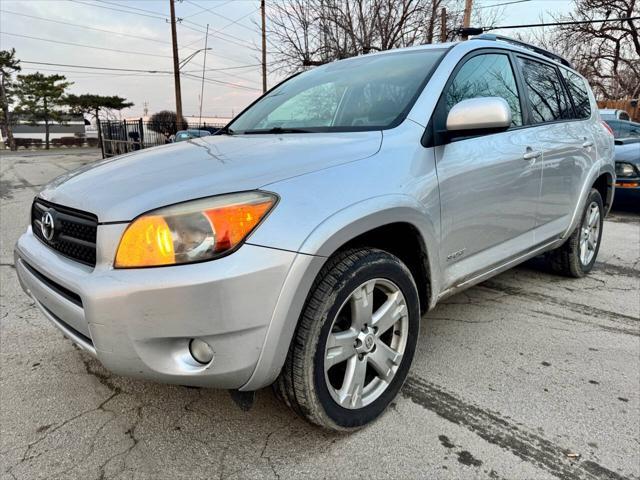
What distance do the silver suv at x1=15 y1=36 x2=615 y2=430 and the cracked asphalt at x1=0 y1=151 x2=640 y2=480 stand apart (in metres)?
0.22

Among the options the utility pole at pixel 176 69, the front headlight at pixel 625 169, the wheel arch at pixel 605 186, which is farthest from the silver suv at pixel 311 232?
the utility pole at pixel 176 69

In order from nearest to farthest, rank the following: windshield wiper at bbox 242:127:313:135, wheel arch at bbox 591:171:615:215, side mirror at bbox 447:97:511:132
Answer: side mirror at bbox 447:97:511:132 → windshield wiper at bbox 242:127:313:135 → wheel arch at bbox 591:171:615:215

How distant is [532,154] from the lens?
9.77ft

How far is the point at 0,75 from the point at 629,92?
49.2 meters

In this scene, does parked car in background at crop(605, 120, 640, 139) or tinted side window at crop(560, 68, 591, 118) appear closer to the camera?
tinted side window at crop(560, 68, 591, 118)

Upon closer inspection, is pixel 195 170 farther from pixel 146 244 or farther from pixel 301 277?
pixel 301 277

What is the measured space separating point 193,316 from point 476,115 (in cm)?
159

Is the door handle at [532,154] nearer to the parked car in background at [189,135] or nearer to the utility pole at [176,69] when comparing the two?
the parked car in background at [189,135]

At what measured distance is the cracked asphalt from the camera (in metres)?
1.89

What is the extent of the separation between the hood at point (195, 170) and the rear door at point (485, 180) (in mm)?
527

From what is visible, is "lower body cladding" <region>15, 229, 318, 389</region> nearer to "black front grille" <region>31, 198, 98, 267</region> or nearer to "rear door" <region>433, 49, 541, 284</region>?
"black front grille" <region>31, 198, 98, 267</region>

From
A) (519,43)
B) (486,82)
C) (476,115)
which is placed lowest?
(476,115)

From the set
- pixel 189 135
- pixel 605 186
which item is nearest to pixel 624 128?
pixel 605 186

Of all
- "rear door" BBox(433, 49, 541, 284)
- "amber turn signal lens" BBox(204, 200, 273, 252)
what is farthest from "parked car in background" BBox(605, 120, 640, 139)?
"amber turn signal lens" BBox(204, 200, 273, 252)
